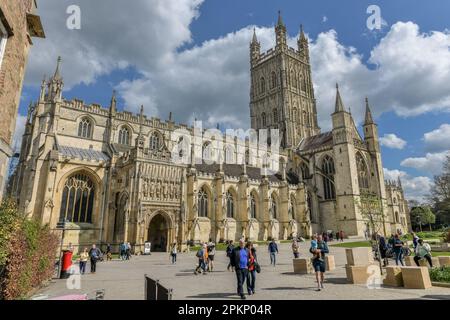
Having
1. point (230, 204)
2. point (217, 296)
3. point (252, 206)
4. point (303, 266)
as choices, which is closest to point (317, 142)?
point (252, 206)

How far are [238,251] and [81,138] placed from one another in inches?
1233

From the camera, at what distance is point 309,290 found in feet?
31.7

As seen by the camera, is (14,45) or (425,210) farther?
(425,210)

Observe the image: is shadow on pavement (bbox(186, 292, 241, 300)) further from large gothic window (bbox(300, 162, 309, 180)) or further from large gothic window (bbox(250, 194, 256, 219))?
large gothic window (bbox(300, 162, 309, 180))

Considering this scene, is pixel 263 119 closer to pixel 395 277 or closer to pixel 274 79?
pixel 274 79

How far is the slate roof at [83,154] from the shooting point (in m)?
30.8

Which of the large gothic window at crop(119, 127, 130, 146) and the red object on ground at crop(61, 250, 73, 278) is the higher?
the large gothic window at crop(119, 127, 130, 146)

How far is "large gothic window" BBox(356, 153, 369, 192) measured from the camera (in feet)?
162

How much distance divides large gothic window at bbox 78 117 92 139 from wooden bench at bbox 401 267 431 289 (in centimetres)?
3482

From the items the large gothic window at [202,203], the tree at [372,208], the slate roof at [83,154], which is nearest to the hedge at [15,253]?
the tree at [372,208]

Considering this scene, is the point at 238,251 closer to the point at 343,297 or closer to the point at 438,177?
the point at 343,297

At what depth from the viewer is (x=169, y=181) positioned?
31953 millimetres

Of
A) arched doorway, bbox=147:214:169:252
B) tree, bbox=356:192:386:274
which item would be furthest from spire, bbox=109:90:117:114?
tree, bbox=356:192:386:274
